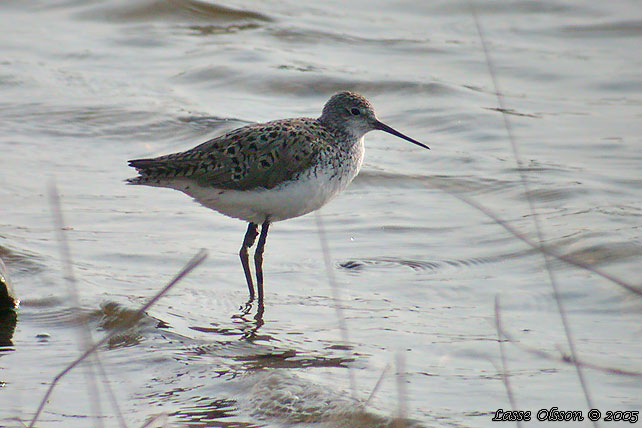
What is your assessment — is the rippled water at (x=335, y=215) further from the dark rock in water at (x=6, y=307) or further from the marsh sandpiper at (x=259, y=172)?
→ the marsh sandpiper at (x=259, y=172)

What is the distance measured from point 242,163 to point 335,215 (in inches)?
86.6

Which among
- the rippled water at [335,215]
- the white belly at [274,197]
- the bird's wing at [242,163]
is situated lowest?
the rippled water at [335,215]

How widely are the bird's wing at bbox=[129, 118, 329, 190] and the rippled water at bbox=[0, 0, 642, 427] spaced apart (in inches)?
33.5

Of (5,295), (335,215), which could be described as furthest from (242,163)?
(335,215)

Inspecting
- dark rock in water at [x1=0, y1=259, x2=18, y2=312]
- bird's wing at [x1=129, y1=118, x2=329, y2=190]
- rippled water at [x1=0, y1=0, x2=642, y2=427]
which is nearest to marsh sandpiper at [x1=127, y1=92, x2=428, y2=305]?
bird's wing at [x1=129, y1=118, x2=329, y2=190]

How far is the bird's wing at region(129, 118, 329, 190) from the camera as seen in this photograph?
6.87m

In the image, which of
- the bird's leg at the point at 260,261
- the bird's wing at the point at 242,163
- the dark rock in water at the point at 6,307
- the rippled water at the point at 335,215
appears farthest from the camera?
the bird's leg at the point at 260,261

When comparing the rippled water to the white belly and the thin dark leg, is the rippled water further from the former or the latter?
the white belly

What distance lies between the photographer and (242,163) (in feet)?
22.6

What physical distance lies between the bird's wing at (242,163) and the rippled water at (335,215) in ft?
2.80

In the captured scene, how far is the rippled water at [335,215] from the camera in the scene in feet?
18.2

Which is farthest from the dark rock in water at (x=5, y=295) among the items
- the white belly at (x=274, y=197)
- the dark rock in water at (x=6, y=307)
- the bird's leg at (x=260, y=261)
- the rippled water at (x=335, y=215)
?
the bird's leg at (x=260, y=261)

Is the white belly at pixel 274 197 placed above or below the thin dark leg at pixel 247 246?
above

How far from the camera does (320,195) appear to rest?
6.97 m
